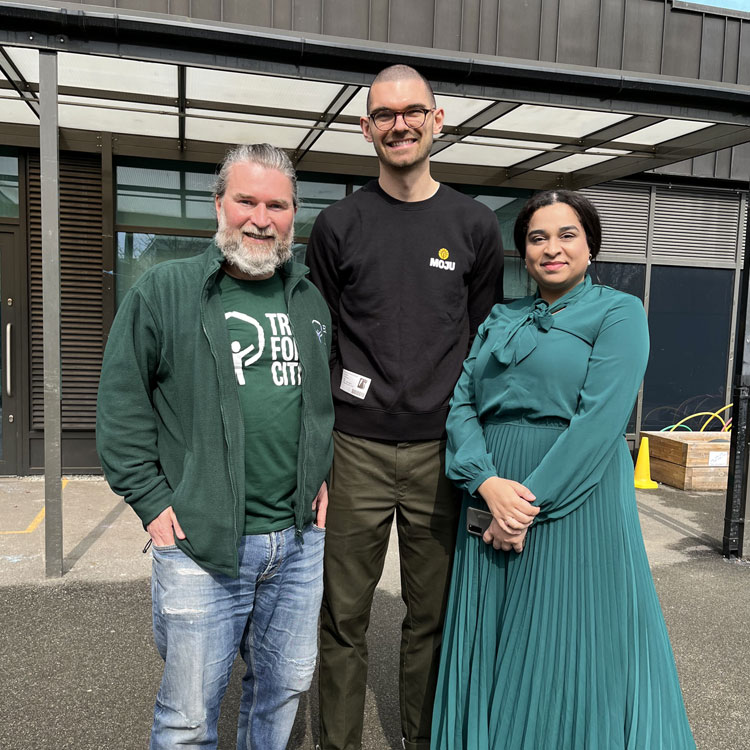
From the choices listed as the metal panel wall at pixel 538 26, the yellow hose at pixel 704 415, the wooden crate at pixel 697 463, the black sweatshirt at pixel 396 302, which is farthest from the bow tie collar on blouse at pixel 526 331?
the yellow hose at pixel 704 415

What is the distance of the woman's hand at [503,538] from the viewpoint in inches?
78.7

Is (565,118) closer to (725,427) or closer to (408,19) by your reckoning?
(408,19)

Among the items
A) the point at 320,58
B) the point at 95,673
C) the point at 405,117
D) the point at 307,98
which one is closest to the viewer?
the point at 405,117

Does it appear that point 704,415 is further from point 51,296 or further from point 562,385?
point 51,296

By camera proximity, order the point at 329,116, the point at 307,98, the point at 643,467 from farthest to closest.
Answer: the point at 643,467 < the point at 329,116 < the point at 307,98

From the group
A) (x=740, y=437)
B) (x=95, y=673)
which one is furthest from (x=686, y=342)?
(x=95, y=673)

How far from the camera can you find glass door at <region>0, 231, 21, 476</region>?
6469mm

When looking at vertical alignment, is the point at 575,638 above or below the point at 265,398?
below

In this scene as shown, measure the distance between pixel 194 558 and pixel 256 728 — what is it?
2.31 feet

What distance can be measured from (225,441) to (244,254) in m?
0.54

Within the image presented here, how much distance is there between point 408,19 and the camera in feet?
20.8

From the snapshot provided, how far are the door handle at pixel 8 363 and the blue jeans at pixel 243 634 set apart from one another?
5450mm

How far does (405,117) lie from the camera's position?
2.18 meters

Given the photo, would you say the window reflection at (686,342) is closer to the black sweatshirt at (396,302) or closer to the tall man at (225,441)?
the black sweatshirt at (396,302)
